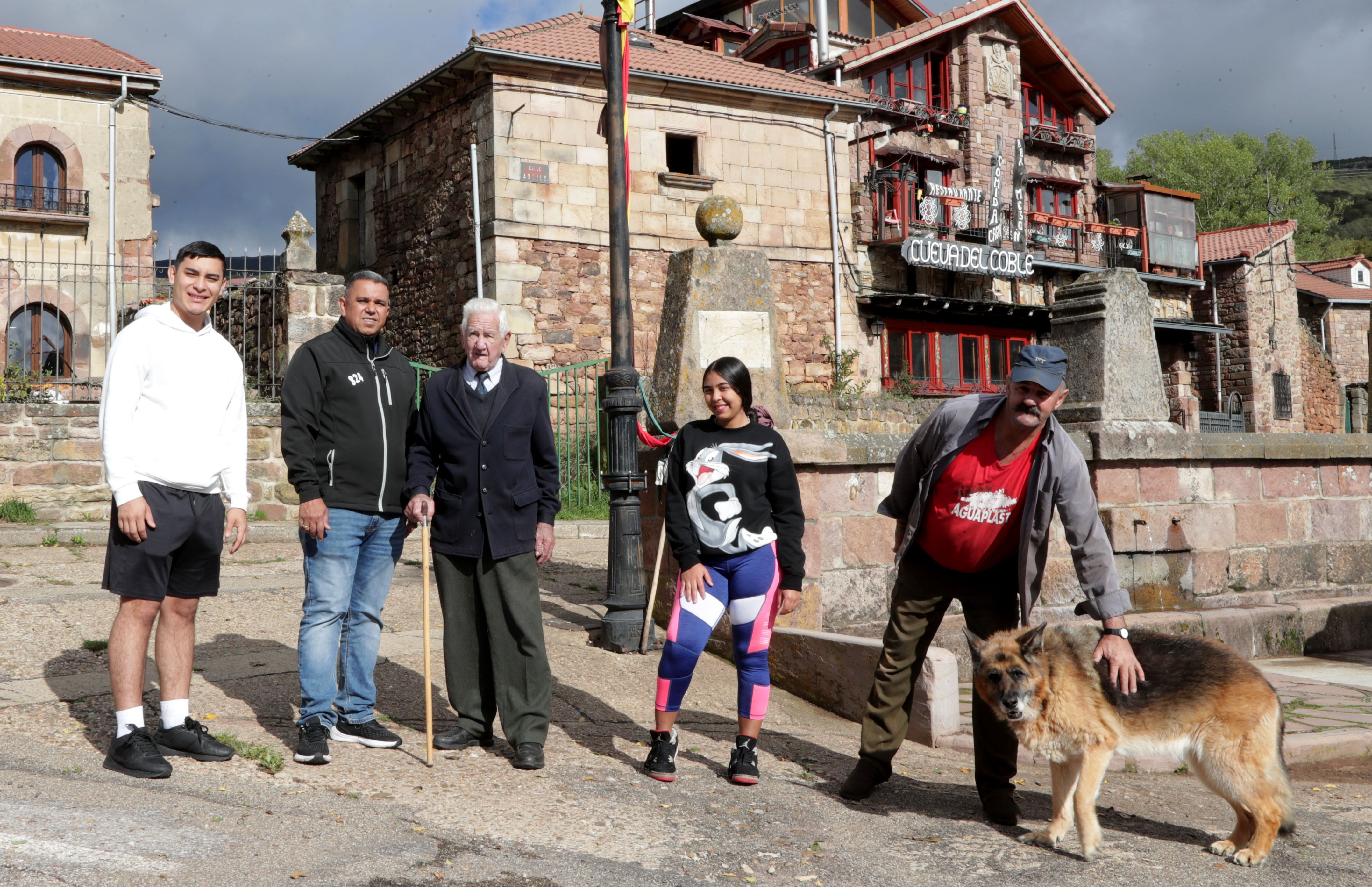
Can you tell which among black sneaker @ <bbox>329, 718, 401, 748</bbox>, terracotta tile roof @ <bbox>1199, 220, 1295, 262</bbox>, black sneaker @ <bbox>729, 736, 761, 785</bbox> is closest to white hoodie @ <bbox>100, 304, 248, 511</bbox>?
black sneaker @ <bbox>329, 718, 401, 748</bbox>

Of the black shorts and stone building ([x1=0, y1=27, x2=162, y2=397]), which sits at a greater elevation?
stone building ([x1=0, y1=27, x2=162, y2=397])

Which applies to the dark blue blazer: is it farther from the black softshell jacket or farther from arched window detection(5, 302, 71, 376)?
arched window detection(5, 302, 71, 376)

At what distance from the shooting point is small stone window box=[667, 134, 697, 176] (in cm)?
2003

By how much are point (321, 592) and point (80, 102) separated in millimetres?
21643

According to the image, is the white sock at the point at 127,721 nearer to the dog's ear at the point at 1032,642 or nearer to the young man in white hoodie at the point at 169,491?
the young man in white hoodie at the point at 169,491

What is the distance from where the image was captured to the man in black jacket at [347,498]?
14.7 feet

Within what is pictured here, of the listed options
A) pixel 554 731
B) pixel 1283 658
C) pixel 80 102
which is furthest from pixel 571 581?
pixel 80 102

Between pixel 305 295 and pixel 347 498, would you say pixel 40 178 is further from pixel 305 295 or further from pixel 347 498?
pixel 347 498

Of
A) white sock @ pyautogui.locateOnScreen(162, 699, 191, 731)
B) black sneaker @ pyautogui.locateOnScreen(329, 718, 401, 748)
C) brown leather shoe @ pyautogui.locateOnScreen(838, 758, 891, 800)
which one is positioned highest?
white sock @ pyautogui.locateOnScreen(162, 699, 191, 731)

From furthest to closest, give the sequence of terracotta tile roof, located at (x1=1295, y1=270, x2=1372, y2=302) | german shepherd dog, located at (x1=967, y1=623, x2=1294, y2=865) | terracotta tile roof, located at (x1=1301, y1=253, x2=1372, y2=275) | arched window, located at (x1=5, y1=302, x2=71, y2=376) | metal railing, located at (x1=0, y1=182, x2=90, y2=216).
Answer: terracotta tile roof, located at (x1=1301, y1=253, x2=1372, y2=275)
terracotta tile roof, located at (x1=1295, y1=270, x2=1372, y2=302)
metal railing, located at (x1=0, y1=182, x2=90, y2=216)
arched window, located at (x1=5, y1=302, x2=71, y2=376)
german shepherd dog, located at (x1=967, y1=623, x2=1294, y2=865)

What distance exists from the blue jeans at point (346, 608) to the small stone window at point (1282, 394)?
32.2m

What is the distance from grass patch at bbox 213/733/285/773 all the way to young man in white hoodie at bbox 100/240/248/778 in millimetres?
88

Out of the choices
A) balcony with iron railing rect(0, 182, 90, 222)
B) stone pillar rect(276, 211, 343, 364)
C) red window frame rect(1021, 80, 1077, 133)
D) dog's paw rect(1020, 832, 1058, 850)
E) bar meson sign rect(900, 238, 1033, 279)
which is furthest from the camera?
red window frame rect(1021, 80, 1077, 133)

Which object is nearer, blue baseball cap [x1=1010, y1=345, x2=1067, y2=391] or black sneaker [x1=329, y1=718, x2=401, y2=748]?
blue baseball cap [x1=1010, y1=345, x2=1067, y2=391]
